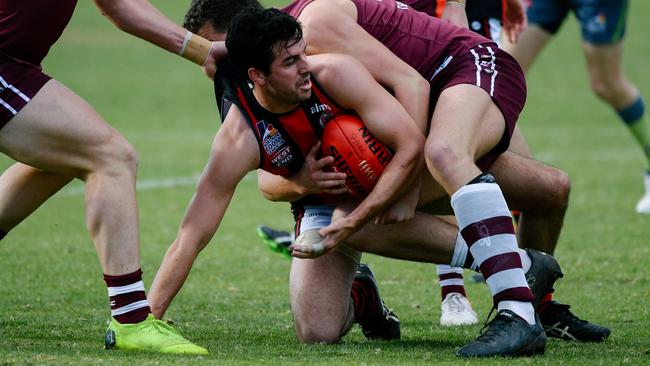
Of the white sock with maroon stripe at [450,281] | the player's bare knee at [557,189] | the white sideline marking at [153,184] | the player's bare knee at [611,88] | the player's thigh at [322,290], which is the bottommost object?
the white sideline marking at [153,184]

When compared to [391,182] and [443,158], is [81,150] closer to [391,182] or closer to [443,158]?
[391,182]

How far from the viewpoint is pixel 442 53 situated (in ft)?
19.8

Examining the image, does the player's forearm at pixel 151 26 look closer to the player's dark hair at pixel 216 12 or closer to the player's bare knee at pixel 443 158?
the player's dark hair at pixel 216 12

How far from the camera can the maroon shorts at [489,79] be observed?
5801mm

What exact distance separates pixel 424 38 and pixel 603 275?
2.53m

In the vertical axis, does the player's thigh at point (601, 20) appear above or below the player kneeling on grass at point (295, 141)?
below

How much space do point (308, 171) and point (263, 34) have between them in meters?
0.70

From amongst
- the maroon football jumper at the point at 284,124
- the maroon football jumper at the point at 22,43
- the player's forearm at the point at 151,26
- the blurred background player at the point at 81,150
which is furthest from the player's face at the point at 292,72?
the maroon football jumper at the point at 22,43

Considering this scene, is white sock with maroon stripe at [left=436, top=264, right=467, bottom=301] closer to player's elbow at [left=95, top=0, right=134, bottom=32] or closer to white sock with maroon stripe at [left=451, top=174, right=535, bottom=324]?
white sock with maroon stripe at [left=451, top=174, right=535, bottom=324]

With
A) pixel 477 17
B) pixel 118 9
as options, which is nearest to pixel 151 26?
pixel 118 9

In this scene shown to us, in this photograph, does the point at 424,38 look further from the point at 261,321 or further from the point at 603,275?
the point at 603,275

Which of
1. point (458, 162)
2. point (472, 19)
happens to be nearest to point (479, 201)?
point (458, 162)

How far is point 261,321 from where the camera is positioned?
643 cm

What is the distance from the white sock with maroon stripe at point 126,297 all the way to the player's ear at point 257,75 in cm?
104
